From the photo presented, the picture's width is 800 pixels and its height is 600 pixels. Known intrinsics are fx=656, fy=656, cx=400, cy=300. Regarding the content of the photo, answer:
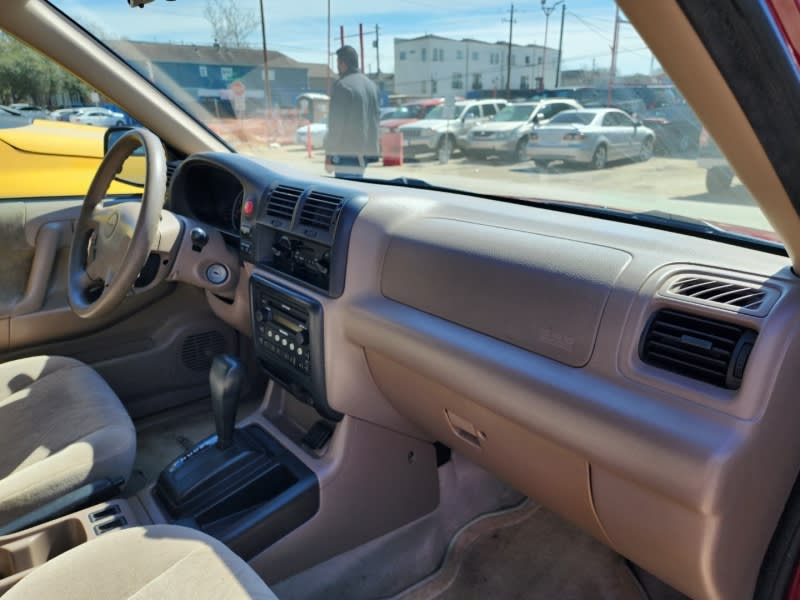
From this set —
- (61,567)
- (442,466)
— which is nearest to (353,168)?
(442,466)

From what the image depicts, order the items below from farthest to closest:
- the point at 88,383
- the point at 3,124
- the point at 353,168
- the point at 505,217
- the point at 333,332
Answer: the point at 3,124, the point at 353,168, the point at 88,383, the point at 333,332, the point at 505,217

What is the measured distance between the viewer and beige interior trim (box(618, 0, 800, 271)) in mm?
655

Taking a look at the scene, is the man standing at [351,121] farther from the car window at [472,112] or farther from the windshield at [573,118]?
the windshield at [573,118]

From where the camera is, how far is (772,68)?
71 centimetres

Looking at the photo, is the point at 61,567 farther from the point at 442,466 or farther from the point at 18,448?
the point at 442,466

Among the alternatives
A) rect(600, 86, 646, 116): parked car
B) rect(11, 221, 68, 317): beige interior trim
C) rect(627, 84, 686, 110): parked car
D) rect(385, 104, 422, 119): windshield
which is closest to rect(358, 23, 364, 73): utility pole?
rect(385, 104, 422, 119): windshield

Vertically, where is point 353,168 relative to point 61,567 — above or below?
above

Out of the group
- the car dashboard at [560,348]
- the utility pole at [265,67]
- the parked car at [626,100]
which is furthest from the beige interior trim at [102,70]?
the parked car at [626,100]

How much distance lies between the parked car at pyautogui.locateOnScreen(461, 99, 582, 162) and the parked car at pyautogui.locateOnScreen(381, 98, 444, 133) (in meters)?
0.19

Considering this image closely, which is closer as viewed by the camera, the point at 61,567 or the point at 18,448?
the point at 61,567

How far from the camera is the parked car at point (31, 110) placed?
2.60 m

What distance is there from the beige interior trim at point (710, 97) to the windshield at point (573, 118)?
0.72 meters

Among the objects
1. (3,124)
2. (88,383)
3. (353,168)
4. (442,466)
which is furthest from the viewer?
(3,124)

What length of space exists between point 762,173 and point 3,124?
8.65 feet
